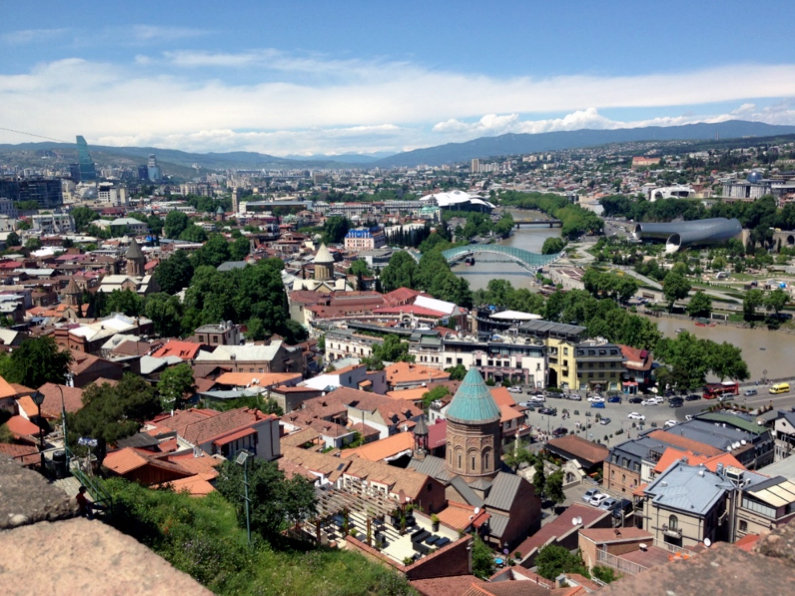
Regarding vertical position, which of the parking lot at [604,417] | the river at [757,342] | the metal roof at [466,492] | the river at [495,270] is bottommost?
the river at [757,342]

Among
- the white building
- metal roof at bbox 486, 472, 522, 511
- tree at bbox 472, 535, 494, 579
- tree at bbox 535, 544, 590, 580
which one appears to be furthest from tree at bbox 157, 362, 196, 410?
the white building

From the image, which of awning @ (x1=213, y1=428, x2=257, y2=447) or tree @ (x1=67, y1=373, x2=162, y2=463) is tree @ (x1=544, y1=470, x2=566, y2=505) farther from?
tree @ (x1=67, y1=373, x2=162, y2=463)

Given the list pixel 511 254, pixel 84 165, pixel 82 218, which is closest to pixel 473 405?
pixel 511 254

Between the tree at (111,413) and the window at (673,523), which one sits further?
the window at (673,523)

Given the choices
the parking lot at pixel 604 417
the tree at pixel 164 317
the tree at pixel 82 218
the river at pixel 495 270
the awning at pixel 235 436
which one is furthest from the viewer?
the tree at pixel 82 218

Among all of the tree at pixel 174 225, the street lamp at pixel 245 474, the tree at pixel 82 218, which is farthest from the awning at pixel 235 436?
the tree at pixel 82 218

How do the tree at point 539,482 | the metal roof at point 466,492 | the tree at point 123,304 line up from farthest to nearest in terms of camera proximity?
the tree at point 123,304 < the tree at point 539,482 < the metal roof at point 466,492

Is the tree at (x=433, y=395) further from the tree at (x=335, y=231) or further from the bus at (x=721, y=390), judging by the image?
the tree at (x=335, y=231)
